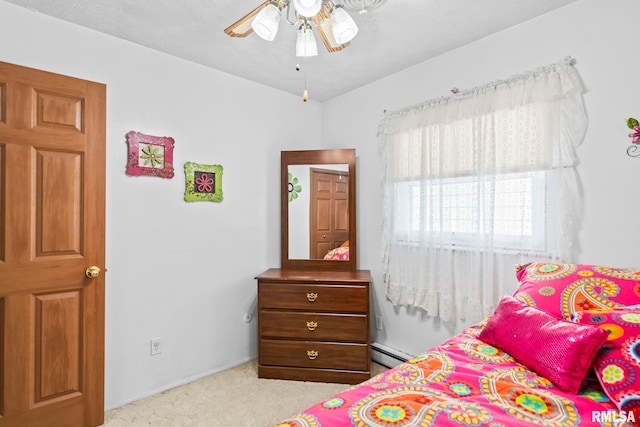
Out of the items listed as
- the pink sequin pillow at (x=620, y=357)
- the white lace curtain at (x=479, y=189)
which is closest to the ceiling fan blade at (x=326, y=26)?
the white lace curtain at (x=479, y=189)

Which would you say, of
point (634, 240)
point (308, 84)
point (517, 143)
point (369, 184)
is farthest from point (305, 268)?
point (634, 240)

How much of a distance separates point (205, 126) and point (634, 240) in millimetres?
2833

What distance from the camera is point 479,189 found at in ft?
7.14

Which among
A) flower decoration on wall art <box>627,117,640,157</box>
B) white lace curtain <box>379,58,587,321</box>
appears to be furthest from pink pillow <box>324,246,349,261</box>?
flower decoration on wall art <box>627,117,640,157</box>

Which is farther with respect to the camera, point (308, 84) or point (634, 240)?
point (308, 84)

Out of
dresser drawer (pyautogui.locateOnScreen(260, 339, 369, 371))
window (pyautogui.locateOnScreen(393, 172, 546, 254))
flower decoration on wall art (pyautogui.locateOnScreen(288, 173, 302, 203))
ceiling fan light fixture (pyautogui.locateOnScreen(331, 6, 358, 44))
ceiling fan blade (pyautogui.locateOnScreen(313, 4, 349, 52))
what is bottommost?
dresser drawer (pyautogui.locateOnScreen(260, 339, 369, 371))

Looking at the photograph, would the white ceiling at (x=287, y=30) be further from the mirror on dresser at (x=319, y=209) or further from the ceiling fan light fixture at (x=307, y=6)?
the mirror on dresser at (x=319, y=209)

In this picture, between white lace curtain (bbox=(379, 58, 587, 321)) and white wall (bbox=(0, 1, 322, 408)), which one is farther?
white wall (bbox=(0, 1, 322, 408))

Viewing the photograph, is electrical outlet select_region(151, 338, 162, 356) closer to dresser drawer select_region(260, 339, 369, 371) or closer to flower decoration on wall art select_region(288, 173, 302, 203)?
dresser drawer select_region(260, 339, 369, 371)

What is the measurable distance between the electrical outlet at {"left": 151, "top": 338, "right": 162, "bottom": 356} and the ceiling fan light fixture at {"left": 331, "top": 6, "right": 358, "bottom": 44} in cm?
235

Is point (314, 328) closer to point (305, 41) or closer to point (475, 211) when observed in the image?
point (475, 211)

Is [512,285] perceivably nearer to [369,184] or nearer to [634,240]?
[634,240]

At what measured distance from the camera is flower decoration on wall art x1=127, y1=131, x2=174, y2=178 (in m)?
2.25

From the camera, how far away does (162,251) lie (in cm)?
242
